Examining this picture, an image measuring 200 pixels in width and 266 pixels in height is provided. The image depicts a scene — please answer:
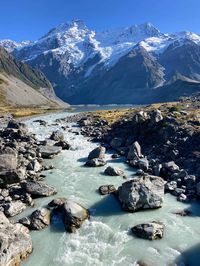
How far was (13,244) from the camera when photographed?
28.7m

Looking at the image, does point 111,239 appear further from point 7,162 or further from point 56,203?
point 7,162

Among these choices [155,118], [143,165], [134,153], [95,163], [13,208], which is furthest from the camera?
[155,118]

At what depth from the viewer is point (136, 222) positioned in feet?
116

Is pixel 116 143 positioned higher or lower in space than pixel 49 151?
higher

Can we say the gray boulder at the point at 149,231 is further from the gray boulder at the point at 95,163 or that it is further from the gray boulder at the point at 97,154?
the gray boulder at the point at 97,154

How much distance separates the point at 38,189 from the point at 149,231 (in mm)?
15378

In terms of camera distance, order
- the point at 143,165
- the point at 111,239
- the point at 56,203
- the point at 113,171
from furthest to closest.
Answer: the point at 143,165
the point at 113,171
the point at 56,203
the point at 111,239

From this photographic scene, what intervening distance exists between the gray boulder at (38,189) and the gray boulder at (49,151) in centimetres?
1932

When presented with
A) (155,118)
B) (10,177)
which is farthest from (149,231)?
(155,118)

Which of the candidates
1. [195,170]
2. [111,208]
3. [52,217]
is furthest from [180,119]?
[52,217]

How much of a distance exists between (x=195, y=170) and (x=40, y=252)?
2880 cm

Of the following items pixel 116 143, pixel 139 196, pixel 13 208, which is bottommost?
pixel 13 208

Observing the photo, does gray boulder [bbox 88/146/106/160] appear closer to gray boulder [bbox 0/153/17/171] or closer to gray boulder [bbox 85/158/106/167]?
gray boulder [bbox 85/158/106/167]

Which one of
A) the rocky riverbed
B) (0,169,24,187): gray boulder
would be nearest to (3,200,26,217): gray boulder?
the rocky riverbed
